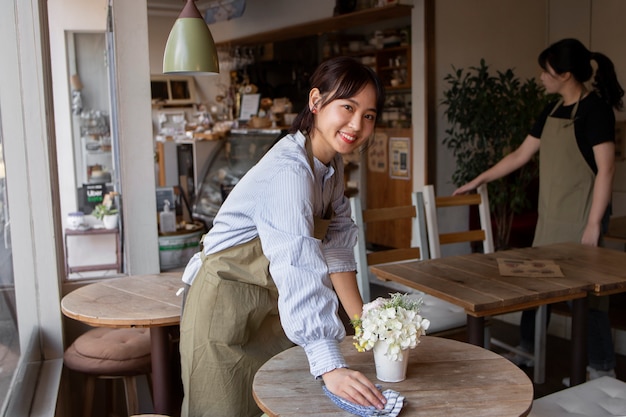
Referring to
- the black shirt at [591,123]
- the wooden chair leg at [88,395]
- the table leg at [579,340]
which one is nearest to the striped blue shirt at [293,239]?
the wooden chair leg at [88,395]

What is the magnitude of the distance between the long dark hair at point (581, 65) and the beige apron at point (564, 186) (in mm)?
168

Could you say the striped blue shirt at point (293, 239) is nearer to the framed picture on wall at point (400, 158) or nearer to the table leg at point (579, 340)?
the table leg at point (579, 340)

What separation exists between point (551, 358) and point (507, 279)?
5.41 ft

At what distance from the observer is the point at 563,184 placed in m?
3.49

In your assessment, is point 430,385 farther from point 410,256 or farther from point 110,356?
point 410,256

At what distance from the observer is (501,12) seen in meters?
6.51

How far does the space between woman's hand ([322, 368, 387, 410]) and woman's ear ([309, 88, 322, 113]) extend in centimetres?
67

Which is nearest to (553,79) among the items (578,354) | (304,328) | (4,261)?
(578,354)

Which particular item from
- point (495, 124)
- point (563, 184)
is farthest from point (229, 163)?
point (563, 184)

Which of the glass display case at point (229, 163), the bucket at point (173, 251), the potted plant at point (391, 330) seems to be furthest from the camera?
the glass display case at point (229, 163)

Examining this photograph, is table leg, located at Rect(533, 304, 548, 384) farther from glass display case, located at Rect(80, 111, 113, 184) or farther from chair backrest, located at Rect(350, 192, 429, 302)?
glass display case, located at Rect(80, 111, 113, 184)

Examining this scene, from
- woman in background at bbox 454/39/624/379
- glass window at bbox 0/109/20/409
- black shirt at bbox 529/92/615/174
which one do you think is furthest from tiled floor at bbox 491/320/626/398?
glass window at bbox 0/109/20/409

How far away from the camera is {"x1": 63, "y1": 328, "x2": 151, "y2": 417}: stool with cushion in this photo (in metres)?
2.74

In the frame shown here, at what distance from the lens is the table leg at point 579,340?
2.95m
